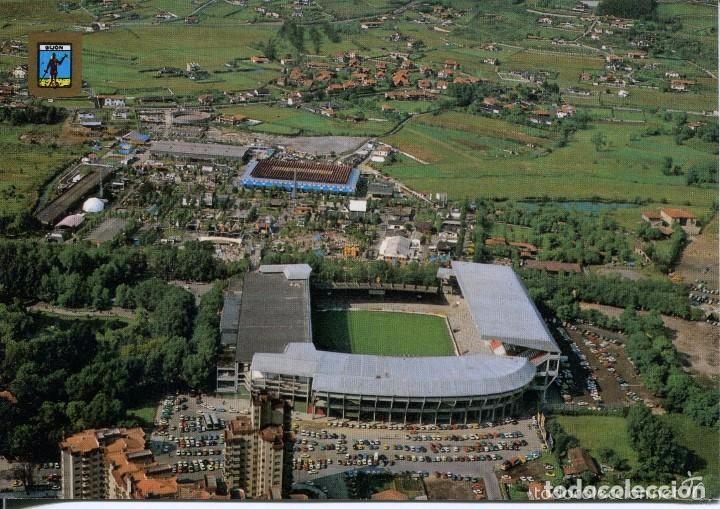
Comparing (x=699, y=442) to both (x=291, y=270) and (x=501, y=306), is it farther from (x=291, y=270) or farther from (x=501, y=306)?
(x=291, y=270)

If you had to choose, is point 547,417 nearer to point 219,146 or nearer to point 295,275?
point 295,275

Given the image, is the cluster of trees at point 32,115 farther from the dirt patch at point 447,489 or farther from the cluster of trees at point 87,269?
the dirt patch at point 447,489

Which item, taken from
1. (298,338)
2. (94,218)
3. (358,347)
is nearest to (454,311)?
(358,347)

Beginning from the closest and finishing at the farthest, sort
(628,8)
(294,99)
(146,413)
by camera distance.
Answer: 1. (146,413)
2. (294,99)
3. (628,8)

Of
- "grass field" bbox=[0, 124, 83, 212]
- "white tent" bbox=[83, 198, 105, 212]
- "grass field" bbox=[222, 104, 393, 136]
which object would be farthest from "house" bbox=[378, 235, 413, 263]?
"grass field" bbox=[222, 104, 393, 136]

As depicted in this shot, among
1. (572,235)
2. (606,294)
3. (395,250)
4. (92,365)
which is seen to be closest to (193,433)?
(92,365)

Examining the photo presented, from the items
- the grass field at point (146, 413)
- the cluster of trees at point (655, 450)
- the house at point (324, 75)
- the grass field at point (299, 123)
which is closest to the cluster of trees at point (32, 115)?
the grass field at point (299, 123)
